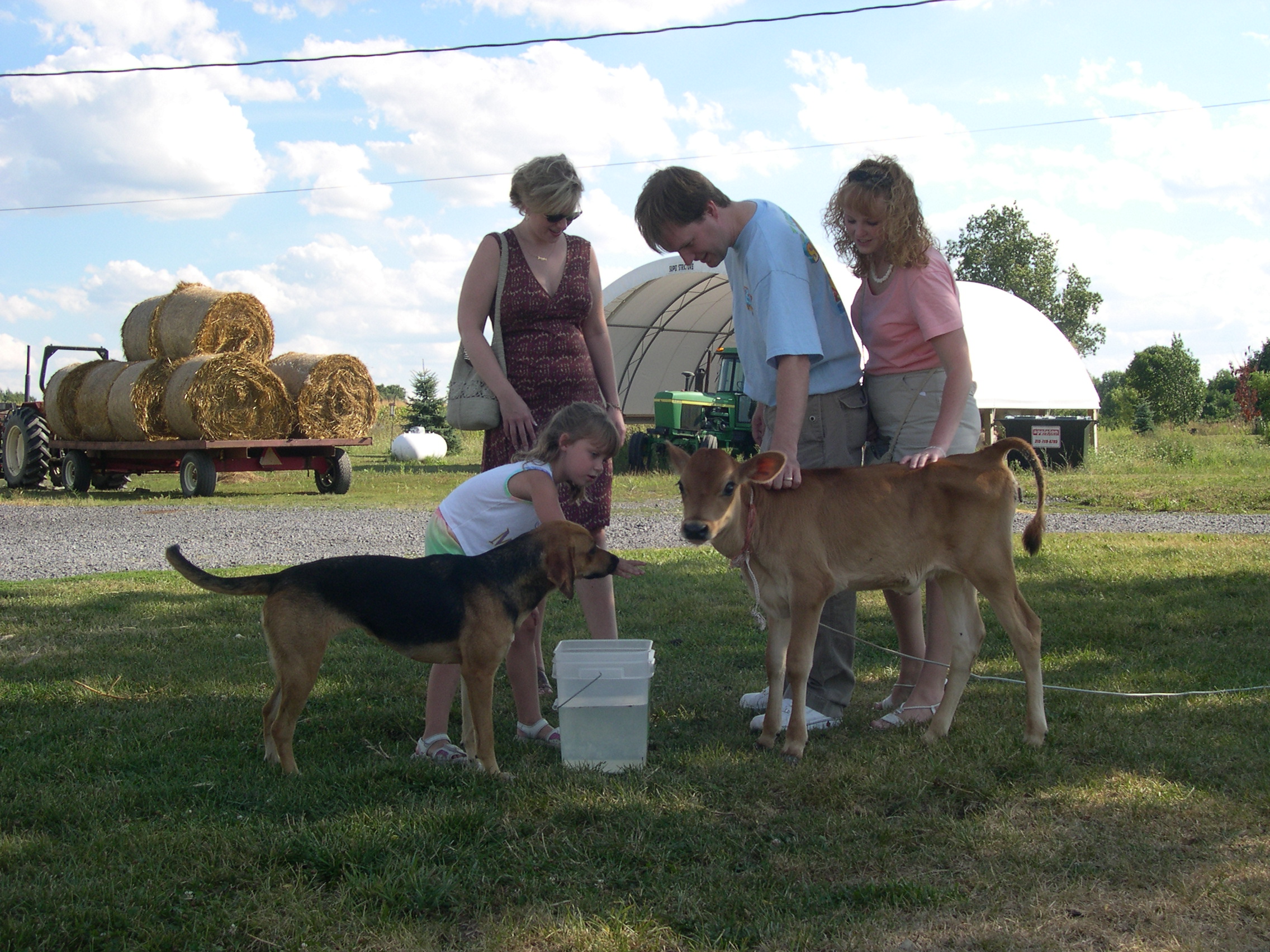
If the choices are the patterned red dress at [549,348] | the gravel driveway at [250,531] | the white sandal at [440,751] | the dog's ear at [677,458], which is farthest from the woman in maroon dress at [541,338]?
the gravel driveway at [250,531]

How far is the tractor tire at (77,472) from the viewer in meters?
18.7

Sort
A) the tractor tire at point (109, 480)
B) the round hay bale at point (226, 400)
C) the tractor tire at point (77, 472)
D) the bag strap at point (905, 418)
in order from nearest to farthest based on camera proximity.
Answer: the bag strap at point (905, 418), the round hay bale at point (226, 400), the tractor tire at point (77, 472), the tractor tire at point (109, 480)

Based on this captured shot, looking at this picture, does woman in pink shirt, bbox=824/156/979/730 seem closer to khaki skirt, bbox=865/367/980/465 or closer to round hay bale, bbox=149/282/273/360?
khaki skirt, bbox=865/367/980/465

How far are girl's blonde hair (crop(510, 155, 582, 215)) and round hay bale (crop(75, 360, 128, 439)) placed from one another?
15.5m

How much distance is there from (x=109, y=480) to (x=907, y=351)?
18.5m

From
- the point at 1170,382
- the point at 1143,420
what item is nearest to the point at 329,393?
the point at 1143,420

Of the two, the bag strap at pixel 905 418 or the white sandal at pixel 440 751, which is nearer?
the white sandal at pixel 440 751

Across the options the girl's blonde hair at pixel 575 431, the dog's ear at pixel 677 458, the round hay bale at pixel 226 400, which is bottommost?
the dog's ear at pixel 677 458

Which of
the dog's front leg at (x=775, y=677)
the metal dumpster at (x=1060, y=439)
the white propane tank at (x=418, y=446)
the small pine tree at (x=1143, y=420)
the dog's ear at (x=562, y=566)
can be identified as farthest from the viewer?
the small pine tree at (x=1143, y=420)

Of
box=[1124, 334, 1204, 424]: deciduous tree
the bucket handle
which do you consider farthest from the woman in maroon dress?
box=[1124, 334, 1204, 424]: deciduous tree

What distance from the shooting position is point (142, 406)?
17016mm

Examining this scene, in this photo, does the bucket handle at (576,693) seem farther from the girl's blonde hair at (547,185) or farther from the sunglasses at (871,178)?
the sunglasses at (871,178)

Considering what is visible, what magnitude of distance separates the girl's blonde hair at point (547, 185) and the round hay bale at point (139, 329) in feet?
51.4

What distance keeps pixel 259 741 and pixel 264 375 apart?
14081 millimetres
